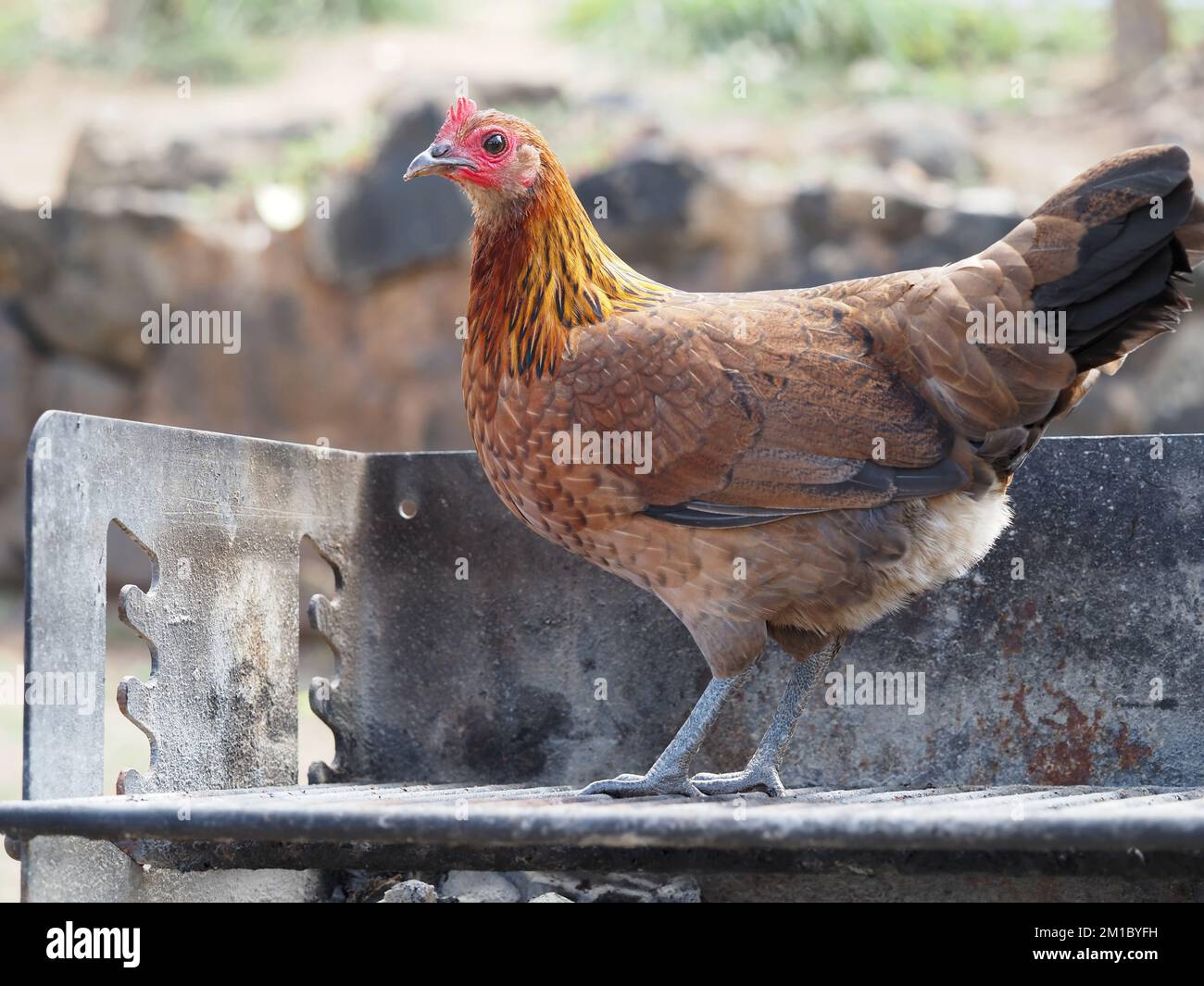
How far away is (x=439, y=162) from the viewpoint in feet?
10.3

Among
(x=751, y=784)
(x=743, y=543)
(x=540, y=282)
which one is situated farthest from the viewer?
(x=540, y=282)

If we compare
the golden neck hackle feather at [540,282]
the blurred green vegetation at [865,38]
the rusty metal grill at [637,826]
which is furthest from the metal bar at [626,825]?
the blurred green vegetation at [865,38]

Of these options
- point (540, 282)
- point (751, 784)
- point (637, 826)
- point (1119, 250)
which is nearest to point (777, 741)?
point (751, 784)

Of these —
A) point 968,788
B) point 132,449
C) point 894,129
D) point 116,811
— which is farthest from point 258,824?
point 894,129

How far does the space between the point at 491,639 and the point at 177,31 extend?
12.5m

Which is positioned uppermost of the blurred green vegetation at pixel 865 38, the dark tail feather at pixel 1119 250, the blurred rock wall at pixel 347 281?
the blurred green vegetation at pixel 865 38

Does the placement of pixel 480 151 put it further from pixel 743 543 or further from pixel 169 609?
pixel 169 609

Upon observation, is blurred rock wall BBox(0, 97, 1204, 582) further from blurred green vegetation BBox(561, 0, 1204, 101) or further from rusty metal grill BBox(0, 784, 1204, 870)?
rusty metal grill BBox(0, 784, 1204, 870)

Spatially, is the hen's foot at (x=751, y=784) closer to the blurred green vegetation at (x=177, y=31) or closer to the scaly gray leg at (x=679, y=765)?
the scaly gray leg at (x=679, y=765)

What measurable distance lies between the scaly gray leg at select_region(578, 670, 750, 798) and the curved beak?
1.39 metres

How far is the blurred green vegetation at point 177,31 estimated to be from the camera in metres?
13.2

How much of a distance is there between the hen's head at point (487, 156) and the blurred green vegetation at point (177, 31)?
1084 centimetres

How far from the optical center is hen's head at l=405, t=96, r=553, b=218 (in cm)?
316

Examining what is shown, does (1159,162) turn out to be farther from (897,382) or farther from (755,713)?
(755,713)
